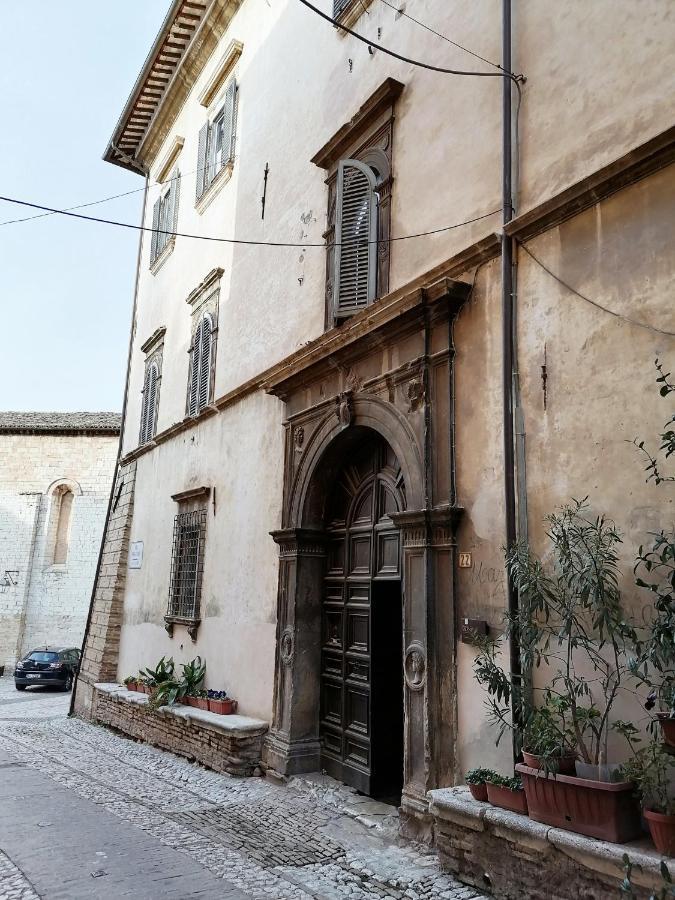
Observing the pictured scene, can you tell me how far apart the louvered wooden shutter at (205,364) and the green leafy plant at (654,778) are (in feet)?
25.1

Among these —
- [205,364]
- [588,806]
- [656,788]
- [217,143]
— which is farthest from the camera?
[217,143]

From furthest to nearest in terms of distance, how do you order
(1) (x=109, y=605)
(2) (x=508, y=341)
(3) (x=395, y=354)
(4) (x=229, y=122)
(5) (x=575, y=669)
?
(1) (x=109, y=605), (4) (x=229, y=122), (3) (x=395, y=354), (2) (x=508, y=341), (5) (x=575, y=669)

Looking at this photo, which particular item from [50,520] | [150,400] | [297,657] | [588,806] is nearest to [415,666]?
[588,806]

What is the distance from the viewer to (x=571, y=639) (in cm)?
384

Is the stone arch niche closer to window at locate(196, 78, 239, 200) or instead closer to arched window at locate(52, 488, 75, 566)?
window at locate(196, 78, 239, 200)

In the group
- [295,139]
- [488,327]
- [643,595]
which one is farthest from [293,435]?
[643,595]

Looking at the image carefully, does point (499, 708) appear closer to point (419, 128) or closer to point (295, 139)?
point (419, 128)

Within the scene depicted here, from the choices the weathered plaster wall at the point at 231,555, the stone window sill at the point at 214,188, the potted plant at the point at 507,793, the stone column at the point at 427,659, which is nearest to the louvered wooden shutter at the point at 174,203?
the stone window sill at the point at 214,188

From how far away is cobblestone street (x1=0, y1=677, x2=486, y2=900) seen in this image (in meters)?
4.21

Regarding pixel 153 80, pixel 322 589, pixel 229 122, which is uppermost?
pixel 153 80

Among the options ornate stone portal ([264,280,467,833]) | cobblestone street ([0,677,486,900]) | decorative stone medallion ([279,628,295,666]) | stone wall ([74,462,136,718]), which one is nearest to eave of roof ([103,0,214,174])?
stone wall ([74,462,136,718])

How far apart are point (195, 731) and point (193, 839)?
8.95ft

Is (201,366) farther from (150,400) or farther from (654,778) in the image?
(654,778)

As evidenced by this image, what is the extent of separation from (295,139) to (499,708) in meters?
6.92
